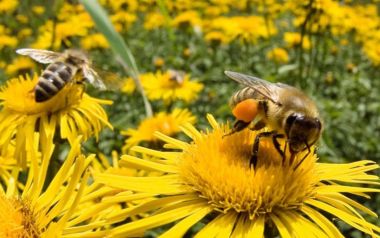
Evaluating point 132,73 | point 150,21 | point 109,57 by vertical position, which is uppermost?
point 132,73

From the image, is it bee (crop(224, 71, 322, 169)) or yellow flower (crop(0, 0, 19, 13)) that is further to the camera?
yellow flower (crop(0, 0, 19, 13))

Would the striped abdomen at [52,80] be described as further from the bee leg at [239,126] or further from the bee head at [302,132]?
the bee head at [302,132]

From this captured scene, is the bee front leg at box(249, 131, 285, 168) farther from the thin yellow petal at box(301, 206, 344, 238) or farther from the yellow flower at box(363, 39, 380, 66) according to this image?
the yellow flower at box(363, 39, 380, 66)

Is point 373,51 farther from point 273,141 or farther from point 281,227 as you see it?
point 281,227

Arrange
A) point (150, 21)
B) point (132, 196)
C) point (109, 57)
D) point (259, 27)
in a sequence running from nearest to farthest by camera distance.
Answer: point (132, 196) → point (259, 27) → point (150, 21) → point (109, 57)

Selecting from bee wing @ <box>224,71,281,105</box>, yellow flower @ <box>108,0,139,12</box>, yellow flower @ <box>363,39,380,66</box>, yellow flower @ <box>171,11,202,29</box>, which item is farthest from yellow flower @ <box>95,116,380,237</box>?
yellow flower @ <box>108,0,139,12</box>

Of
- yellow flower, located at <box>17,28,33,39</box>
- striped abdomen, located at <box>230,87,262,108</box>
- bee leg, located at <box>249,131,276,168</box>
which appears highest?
striped abdomen, located at <box>230,87,262,108</box>

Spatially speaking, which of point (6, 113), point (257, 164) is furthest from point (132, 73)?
point (6, 113)

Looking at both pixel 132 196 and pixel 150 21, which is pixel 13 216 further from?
pixel 150 21
